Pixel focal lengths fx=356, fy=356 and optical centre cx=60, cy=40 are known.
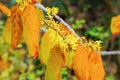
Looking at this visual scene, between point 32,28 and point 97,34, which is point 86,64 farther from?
point 97,34

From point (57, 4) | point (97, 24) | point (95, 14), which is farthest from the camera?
point (95, 14)

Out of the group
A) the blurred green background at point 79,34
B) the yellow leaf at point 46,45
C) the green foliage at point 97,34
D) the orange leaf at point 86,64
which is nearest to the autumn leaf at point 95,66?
the orange leaf at point 86,64

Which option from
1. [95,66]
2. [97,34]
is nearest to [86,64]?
[95,66]

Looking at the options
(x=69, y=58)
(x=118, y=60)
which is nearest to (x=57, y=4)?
(x=69, y=58)

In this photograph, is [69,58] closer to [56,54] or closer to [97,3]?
[56,54]

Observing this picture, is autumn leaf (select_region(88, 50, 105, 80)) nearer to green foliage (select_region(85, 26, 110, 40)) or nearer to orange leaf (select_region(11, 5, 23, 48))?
orange leaf (select_region(11, 5, 23, 48))
